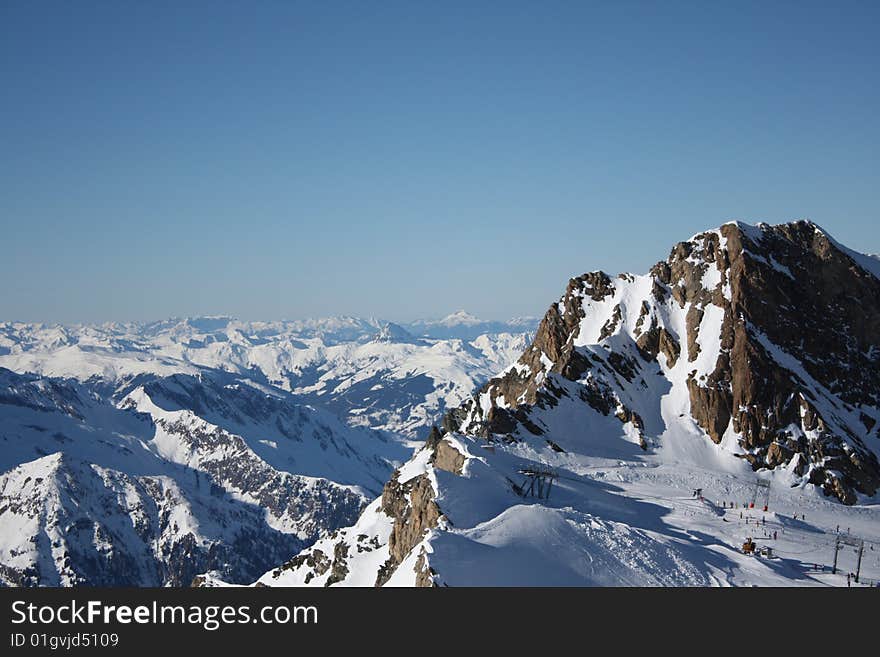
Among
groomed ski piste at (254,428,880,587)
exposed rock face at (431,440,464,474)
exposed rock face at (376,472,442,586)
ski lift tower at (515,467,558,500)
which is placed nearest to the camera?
groomed ski piste at (254,428,880,587)

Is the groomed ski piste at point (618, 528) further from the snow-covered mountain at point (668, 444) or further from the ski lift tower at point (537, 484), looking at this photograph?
the ski lift tower at point (537, 484)

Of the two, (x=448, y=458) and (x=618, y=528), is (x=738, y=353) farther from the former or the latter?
(x=618, y=528)

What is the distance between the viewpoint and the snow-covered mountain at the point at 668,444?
65.2m

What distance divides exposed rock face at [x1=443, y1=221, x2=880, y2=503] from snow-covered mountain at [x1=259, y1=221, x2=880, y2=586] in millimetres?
367

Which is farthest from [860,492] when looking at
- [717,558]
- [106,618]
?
[106,618]


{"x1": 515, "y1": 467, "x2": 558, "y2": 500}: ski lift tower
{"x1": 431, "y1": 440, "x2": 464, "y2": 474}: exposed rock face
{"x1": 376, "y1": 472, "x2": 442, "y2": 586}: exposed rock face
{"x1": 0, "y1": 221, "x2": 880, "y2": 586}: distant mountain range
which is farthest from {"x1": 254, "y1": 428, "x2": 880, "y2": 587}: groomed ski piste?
{"x1": 376, "y1": 472, "x2": 442, "y2": 586}: exposed rock face

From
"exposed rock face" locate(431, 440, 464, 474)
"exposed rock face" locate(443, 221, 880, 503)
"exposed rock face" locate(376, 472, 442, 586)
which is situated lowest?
"exposed rock face" locate(376, 472, 442, 586)

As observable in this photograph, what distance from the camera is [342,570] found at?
109 meters

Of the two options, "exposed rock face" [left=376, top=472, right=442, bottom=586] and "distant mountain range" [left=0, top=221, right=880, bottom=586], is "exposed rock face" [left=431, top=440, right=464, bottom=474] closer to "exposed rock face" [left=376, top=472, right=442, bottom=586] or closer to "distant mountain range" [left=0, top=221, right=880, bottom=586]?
"distant mountain range" [left=0, top=221, right=880, bottom=586]

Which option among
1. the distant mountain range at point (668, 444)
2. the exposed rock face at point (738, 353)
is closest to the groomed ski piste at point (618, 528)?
the distant mountain range at point (668, 444)

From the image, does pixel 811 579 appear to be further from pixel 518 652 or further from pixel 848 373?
pixel 848 373

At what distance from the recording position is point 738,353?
131 metres

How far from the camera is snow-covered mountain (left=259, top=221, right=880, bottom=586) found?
65.2m

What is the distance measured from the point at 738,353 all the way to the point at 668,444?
23097 millimetres
